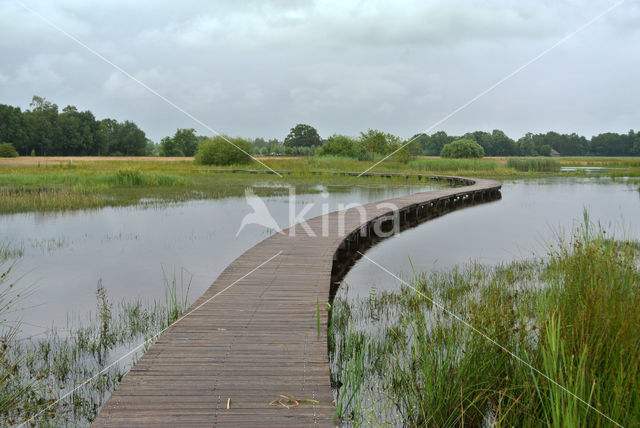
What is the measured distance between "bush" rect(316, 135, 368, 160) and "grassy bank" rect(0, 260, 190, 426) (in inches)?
1860

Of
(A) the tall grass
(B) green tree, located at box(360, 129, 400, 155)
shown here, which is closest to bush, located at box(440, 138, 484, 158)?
(B) green tree, located at box(360, 129, 400, 155)

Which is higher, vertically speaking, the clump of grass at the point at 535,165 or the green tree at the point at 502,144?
the green tree at the point at 502,144

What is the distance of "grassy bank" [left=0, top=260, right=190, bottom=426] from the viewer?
365 centimetres

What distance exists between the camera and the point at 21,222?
12547 millimetres

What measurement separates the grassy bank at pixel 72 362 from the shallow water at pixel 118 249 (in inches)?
17.3

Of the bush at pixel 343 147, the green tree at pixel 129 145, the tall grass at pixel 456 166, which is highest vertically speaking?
the green tree at pixel 129 145

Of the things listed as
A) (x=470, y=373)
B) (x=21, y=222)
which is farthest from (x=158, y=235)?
(x=470, y=373)

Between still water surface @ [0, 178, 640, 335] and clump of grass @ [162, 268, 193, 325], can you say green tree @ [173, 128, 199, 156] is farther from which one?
clump of grass @ [162, 268, 193, 325]

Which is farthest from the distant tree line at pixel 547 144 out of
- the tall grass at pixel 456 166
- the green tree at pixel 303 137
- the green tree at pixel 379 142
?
the tall grass at pixel 456 166

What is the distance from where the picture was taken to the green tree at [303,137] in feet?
286

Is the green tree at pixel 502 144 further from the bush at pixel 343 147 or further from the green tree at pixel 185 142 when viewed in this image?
the green tree at pixel 185 142

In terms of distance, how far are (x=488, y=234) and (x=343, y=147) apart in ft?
139

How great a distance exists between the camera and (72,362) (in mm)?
4598

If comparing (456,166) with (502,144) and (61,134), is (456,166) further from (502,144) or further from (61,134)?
(502,144)
